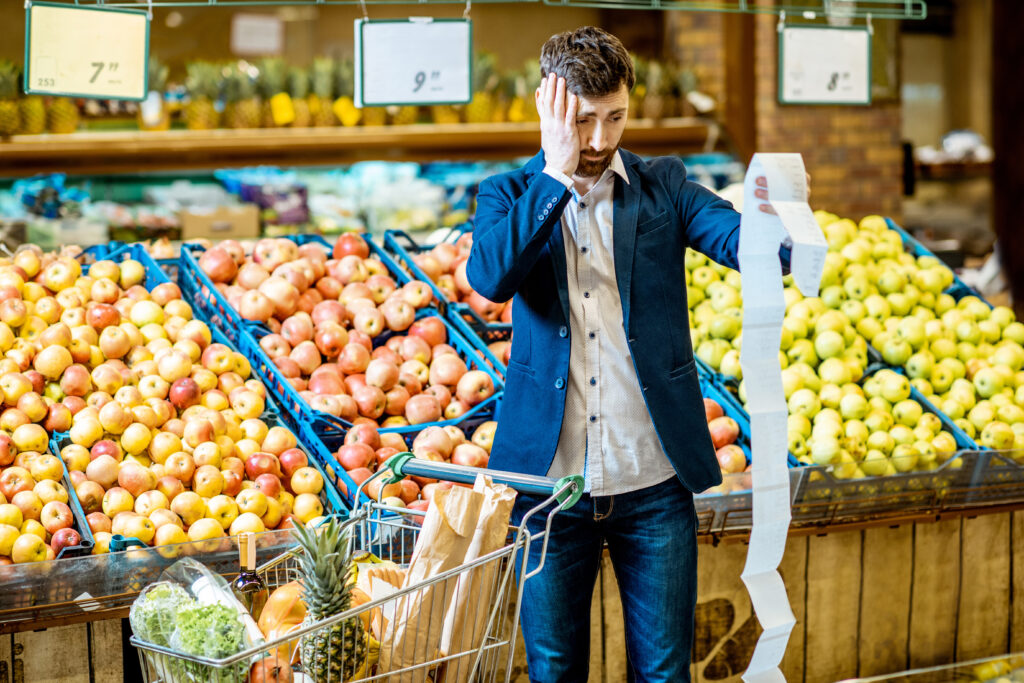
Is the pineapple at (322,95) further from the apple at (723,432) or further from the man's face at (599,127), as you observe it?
the man's face at (599,127)

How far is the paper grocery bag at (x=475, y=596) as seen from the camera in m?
1.47

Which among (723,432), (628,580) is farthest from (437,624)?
(723,432)

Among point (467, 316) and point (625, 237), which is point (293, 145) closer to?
point (467, 316)

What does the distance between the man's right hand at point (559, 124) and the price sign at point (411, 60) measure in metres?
1.72

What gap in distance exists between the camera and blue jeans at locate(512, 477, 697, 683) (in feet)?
6.10

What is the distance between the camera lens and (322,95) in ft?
19.5

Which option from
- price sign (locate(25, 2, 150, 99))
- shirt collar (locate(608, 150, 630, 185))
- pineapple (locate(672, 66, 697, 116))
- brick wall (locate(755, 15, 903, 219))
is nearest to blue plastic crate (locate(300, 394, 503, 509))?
shirt collar (locate(608, 150, 630, 185))

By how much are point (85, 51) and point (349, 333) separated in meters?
1.16

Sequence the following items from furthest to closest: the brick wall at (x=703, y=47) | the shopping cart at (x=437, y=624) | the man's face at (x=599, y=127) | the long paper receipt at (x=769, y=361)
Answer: the brick wall at (x=703, y=47)
the man's face at (x=599, y=127)
the shopping cart at (x=437, y=624)
the long paper receipt at (x=769, y=361)

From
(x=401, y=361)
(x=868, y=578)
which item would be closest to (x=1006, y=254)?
(x=868, y=578)

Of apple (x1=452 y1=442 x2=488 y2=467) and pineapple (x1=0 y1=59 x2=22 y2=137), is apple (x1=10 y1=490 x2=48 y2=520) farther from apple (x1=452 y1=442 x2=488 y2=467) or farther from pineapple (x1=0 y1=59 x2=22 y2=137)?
pineapple (x1=0 y1=59 x2=22 y2=137)

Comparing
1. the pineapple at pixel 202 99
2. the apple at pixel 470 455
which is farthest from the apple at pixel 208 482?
the pineapple at pixel 202 99

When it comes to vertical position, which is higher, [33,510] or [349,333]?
[349,333]

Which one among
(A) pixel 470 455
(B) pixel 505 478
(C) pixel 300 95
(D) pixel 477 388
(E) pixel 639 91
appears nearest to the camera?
(B) pixel 505 478
